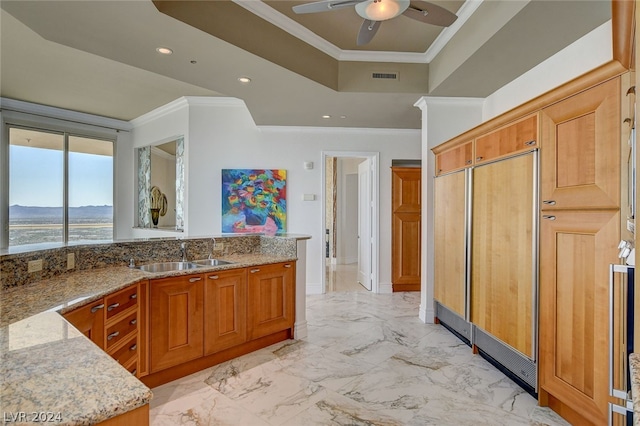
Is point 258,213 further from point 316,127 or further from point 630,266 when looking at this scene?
point 630,266

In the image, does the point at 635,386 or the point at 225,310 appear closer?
the point at 635,386

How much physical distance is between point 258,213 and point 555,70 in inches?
157

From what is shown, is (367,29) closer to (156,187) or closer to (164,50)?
(164,50)

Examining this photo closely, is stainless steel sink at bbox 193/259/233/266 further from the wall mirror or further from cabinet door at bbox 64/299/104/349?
the wall mirror

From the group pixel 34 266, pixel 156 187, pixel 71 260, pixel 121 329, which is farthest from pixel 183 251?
pixel 156 187

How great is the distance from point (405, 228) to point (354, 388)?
3.33 metres

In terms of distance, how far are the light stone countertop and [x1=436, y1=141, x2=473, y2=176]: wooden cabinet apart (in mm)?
3062

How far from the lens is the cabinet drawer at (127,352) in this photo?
2031mm

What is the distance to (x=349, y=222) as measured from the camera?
328 inches

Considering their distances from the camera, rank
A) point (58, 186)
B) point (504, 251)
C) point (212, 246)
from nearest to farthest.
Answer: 1. point (504, 251)
2. point (212, 246)
3. point (58, 186)

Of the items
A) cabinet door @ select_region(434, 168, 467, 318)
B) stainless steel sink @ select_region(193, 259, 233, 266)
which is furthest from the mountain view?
cabinet door @ select_region(434, 168, 467, 318)

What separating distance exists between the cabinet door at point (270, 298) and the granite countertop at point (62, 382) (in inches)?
71.5

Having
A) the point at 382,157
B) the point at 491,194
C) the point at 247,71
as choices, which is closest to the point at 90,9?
the point at 247,71

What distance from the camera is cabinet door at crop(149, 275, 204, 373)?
2361 mm
